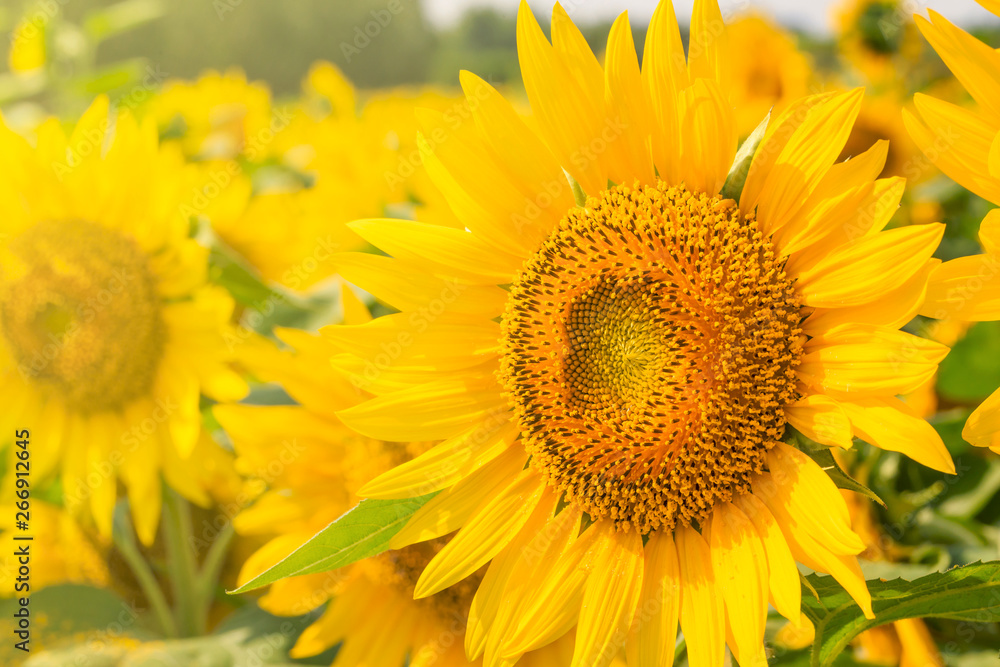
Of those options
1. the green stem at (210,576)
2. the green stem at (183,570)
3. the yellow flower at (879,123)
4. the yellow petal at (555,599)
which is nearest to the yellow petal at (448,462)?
the yellow petal at (555,599)

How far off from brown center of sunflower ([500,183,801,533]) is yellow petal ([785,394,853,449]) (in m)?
0.02

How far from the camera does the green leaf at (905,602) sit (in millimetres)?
667

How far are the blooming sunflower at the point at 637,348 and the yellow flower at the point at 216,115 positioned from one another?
106 cm

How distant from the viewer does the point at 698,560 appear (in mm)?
766

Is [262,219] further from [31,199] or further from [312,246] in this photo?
[31,199]

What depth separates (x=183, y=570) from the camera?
4.79 ft

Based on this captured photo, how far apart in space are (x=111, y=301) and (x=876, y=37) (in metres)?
2.71

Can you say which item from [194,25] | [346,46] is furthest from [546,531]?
[194,25]

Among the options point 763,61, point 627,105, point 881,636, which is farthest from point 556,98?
point 763,61

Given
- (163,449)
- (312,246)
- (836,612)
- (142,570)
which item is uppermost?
(312,246)

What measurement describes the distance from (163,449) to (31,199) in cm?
48

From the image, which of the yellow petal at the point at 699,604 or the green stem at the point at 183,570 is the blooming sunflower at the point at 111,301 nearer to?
the green stem at the point at 183,570

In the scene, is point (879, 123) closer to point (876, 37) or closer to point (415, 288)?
point (876, 37)

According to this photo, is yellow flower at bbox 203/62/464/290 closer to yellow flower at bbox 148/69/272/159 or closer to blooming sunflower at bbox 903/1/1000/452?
Result: yellow flower at bbox 148/69/272/159
